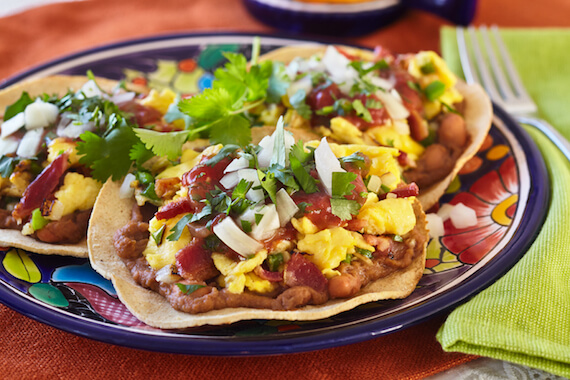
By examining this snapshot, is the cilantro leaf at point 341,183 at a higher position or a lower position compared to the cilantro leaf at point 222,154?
higher

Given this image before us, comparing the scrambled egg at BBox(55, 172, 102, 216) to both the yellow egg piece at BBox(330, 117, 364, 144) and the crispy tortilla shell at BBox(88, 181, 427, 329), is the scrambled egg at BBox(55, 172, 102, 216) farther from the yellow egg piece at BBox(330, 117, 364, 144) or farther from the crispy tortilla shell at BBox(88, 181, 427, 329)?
the yellow egg piece at BBox(330, 117, 364, 144)

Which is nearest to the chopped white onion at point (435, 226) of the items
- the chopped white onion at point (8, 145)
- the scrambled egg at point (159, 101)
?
the scrambled egg at point (159, 101)

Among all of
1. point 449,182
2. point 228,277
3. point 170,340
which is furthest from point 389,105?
point 170,340

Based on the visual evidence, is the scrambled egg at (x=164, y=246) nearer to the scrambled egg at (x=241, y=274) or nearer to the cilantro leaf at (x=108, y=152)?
the scrambled egg at (x=241, y=274)

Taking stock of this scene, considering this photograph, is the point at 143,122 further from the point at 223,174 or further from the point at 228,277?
the point at 228,277

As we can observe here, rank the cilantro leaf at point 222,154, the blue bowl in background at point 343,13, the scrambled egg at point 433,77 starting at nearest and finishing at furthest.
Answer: the cilantro leaf at point 222,154, the scrambled egg at point 433,77, the blue bowl in background at point 343,13

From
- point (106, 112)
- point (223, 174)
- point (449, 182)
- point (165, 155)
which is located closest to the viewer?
point (223, 174)
